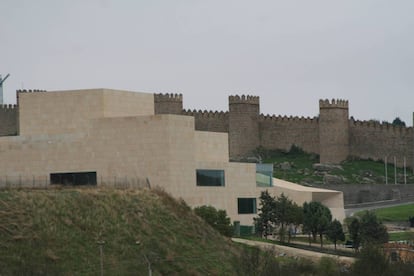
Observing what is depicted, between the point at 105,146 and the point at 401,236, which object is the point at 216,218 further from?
the point at 401,236

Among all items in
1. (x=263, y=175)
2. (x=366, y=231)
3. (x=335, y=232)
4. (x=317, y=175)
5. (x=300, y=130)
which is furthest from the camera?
(x=300, y=130)

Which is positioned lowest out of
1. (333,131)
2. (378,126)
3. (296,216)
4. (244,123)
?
(296,216)

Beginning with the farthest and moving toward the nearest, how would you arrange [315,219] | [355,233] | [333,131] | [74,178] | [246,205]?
[333,131] < [246,205] < [315,219] < [355,233] < [74,178]

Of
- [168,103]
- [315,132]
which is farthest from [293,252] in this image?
[168,103]

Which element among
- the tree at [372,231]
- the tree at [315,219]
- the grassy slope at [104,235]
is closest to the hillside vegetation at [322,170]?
the tree at [315,219]

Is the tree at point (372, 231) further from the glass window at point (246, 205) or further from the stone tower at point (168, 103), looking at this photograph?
the stone tower at point (168, 103)

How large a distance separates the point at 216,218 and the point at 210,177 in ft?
18.7

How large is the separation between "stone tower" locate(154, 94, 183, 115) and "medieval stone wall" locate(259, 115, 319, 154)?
5932 millimetres

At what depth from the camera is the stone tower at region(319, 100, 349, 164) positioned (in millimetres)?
111000

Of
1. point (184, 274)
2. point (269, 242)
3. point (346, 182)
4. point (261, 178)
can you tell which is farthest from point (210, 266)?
point (346, 182)

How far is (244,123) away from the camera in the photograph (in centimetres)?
11456

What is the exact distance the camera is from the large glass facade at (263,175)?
82.4 meters

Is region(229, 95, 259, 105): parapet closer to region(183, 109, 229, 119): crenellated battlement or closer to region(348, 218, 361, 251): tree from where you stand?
region(183, 109, 229, 119): crenellated battlement

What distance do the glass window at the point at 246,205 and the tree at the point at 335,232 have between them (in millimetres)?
4152
